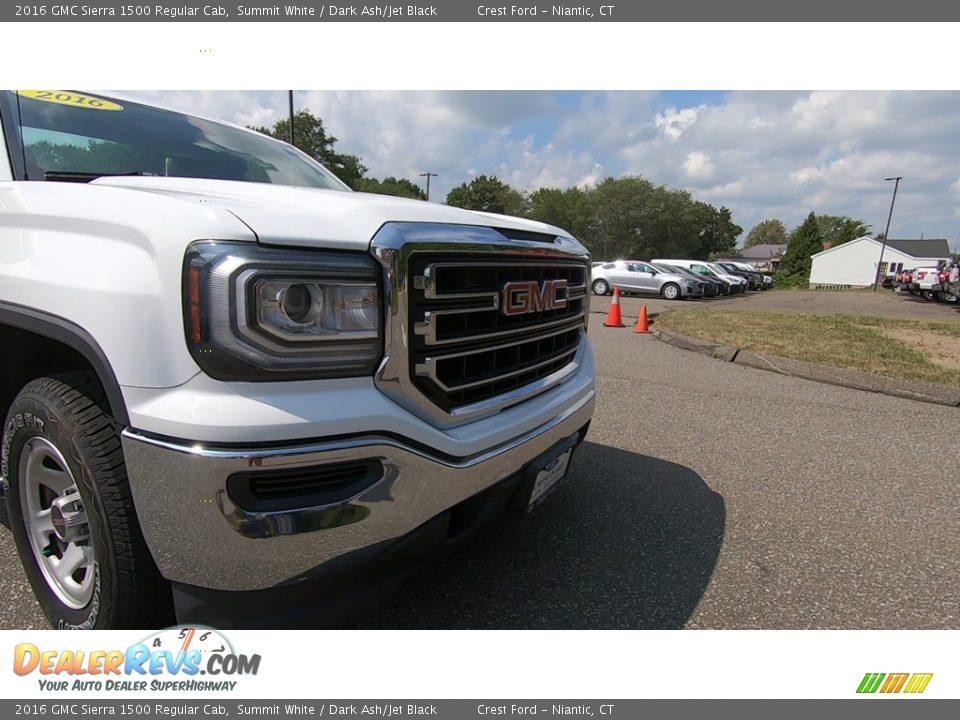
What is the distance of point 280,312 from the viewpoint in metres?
1.30

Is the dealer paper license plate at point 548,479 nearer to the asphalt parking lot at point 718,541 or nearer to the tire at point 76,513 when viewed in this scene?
the asphalt parking lot at point 718,541

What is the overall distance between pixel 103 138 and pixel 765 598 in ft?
11.3

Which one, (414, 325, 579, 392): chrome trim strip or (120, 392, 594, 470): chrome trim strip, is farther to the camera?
(414, 325, 579, 392): chrome trim strip

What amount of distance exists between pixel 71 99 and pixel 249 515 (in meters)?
2.27

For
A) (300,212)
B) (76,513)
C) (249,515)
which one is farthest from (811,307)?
(76,513)

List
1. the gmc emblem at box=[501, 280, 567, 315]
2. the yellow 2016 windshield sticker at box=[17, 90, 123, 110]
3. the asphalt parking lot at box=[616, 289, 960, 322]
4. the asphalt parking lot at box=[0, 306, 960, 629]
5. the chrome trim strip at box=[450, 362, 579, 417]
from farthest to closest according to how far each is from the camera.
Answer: the asphalt parking lot at box=[616, 289, 960, 322]
the yellow 2016 windshield sticker at box=[17, 90, 123, 110]
the asphalt parking lot at box=[0, 306, 960, 629]
the gmc emblem at box=[501, 280, 567, 315]
the chrome trim strip at box=[450, 362, 579, 417]

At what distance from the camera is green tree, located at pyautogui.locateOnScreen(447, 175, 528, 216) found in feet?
225

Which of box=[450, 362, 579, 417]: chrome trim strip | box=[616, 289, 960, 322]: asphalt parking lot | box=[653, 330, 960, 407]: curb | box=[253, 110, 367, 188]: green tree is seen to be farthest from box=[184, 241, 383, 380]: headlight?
box=[253, 110, 367, 188]: green tree

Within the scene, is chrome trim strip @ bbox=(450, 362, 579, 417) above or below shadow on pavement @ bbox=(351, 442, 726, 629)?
above

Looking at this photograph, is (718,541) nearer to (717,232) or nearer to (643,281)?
(643,281)

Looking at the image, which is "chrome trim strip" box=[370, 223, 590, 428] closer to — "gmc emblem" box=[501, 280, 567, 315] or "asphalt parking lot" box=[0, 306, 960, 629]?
"gmc emblem" box=[501, 280, 567, 315]

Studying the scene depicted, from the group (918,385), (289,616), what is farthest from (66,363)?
(918,385)

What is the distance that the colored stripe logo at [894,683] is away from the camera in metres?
1.78

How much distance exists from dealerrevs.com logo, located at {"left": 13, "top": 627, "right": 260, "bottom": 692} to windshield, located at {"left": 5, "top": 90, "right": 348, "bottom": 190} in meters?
1.66
